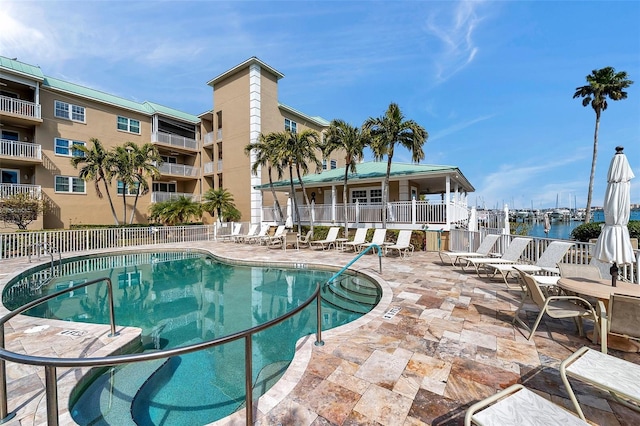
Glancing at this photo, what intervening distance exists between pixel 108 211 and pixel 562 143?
138 feet

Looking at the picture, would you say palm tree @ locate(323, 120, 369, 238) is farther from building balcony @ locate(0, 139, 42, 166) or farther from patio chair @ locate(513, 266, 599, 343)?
building balcony @ locate(0, 139, 42, 166)

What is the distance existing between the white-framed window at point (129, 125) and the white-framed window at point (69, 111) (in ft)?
7.66

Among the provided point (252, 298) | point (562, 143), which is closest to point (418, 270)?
point (252, 298)

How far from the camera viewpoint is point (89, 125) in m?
19.9

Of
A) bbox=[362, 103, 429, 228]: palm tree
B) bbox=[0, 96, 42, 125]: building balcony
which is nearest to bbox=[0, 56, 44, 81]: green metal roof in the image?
bbox=[0, 96, 42, 125]: building balcony

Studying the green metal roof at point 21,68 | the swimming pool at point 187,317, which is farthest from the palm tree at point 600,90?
the green metal roof at point 21,68

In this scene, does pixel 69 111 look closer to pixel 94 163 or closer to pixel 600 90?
pixel 94 163

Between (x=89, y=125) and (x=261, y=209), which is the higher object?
(x=89, y=125)

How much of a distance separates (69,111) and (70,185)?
525cm

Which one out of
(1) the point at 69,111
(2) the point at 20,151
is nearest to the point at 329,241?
(2) the point at 20,151

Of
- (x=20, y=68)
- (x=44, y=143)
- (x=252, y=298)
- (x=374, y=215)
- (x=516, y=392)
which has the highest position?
(x=20, y=68)

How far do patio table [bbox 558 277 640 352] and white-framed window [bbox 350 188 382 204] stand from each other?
13855mm

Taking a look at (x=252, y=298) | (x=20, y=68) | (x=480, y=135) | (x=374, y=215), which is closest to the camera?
(x=252, y=298)

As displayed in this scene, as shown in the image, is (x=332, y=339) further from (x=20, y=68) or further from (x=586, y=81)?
(x=586, y=81)
